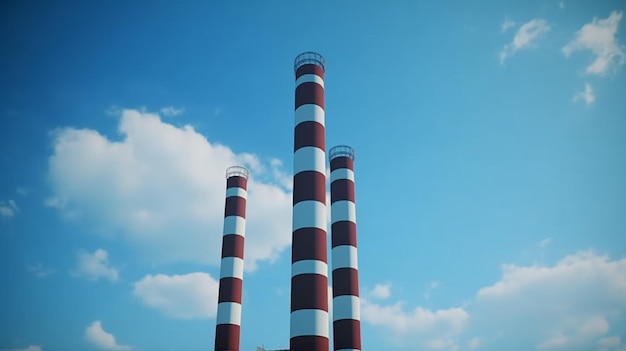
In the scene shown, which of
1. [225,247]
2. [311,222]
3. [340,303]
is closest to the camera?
[311,222]

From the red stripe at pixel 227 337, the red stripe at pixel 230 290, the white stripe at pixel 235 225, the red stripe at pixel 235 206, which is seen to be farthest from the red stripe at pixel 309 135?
the red stripe at pixel 227 337

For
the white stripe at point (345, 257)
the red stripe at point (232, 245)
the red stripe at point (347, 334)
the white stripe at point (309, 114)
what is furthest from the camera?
the red stripe at point (232, 245)

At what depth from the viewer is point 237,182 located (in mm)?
32750

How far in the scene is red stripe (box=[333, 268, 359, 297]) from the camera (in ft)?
88.3

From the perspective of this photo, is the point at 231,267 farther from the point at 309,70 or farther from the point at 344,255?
the point at 309,70

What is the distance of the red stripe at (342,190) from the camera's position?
29.6m

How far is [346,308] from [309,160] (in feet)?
33.1

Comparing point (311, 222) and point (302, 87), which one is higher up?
point (302, 87)

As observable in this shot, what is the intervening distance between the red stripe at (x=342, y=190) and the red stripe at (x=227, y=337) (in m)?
9.76

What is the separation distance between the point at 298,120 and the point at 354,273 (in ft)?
34.5

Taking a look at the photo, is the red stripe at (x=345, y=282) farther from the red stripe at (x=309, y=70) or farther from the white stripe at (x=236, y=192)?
the red stripe at (x=309, y=70)

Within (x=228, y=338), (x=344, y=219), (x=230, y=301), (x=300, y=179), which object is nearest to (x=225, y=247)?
(x=230, y=301)

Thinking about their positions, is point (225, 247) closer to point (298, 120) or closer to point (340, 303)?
point (340, 303)

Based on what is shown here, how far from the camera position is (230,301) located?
94.9ft
